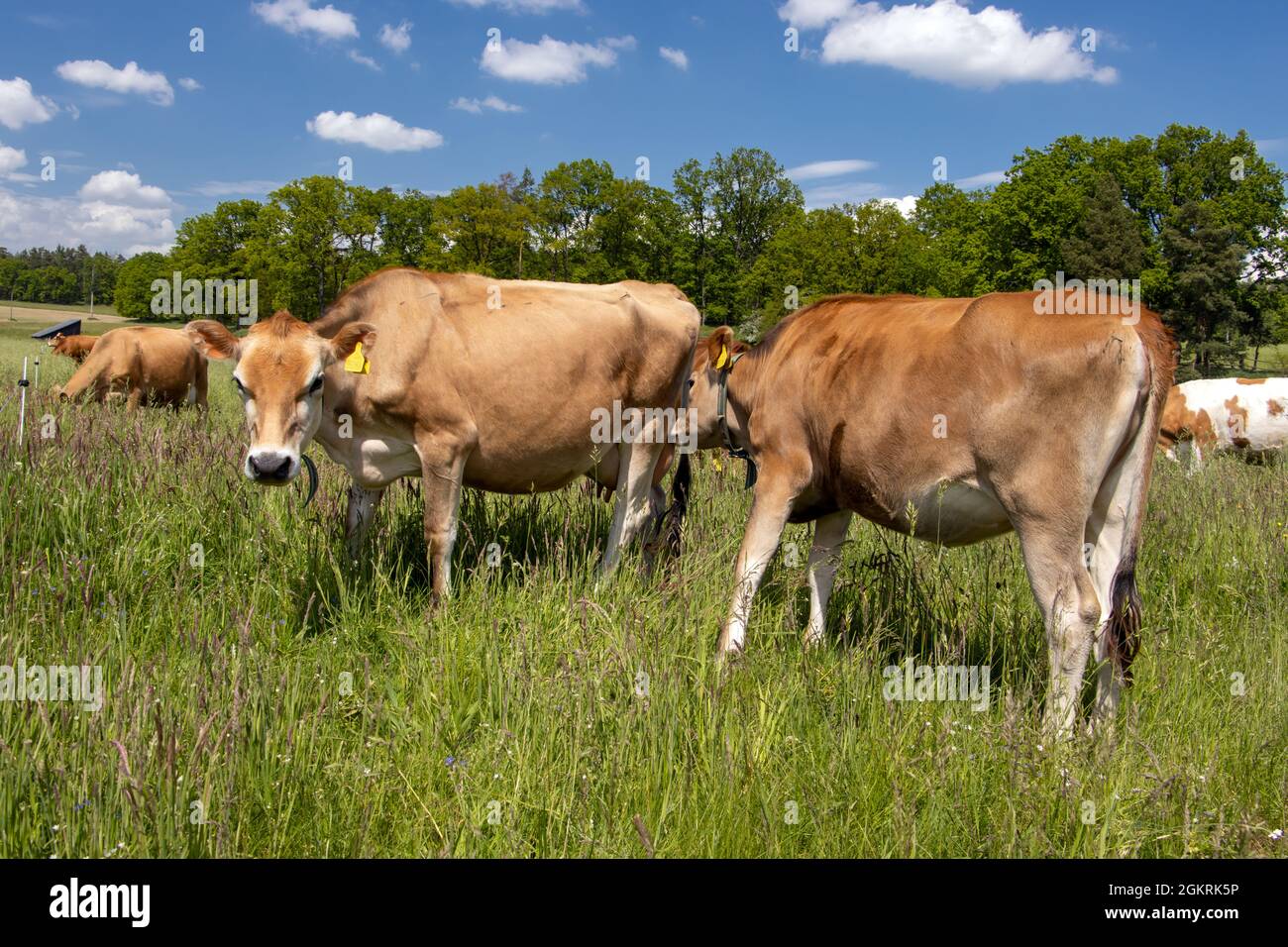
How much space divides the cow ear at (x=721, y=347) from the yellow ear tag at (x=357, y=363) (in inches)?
89.7

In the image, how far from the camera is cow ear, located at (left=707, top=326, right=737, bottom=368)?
19.6 ft

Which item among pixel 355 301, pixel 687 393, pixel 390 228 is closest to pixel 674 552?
pixel 687 393

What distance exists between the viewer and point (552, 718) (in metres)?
3.44

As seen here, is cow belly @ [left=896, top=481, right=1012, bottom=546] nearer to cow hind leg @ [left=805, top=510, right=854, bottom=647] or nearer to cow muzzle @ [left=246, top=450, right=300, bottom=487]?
cow hind leg @ [left=805, top=510, right=854, bottom=647]

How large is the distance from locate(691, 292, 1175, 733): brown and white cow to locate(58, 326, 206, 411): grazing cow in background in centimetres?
1490

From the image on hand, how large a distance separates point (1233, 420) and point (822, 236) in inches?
1902

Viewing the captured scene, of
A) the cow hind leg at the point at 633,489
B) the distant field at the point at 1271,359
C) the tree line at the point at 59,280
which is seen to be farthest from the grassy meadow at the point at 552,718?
the tree line at the point at 59,280

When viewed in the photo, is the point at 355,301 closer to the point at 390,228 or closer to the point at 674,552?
the point at 674,552

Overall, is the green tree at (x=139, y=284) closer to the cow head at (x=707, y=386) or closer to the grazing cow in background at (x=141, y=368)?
the grazing cow in background at (x=141, y=368)

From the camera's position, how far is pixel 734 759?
3236 millimetres

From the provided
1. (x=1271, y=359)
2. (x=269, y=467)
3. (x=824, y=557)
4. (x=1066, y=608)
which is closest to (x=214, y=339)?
(x=269, y=467)

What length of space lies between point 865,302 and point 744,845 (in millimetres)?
3271

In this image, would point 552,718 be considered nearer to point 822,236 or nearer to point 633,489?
point 633,489
